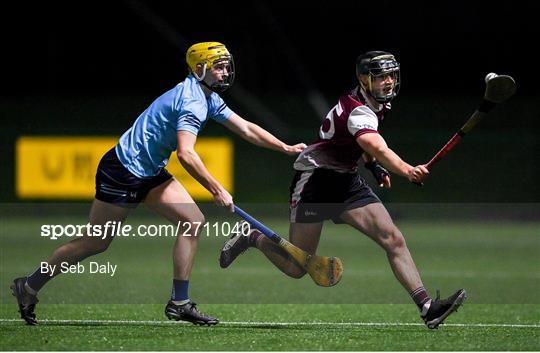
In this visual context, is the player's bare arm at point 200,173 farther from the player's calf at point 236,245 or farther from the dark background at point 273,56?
the dark background at point 273,56

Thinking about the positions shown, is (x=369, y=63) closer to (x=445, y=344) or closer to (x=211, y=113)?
(x=211, y=113)

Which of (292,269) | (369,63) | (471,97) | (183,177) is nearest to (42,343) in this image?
(292,269)

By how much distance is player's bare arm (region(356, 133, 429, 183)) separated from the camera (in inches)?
268

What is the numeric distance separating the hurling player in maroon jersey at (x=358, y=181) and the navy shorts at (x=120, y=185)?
3.03 ft

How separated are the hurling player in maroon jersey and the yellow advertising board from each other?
31.1 feet

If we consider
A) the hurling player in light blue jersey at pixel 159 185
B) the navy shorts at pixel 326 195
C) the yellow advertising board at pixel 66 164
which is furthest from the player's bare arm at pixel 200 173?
the yellow advertising board at pixel 66 164

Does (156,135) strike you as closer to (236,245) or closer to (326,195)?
(236,245)

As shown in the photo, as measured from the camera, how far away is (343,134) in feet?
24.2

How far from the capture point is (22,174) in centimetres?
1744

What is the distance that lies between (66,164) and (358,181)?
10.4 meters

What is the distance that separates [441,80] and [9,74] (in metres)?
7.42

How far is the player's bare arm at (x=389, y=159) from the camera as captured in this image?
681 cm

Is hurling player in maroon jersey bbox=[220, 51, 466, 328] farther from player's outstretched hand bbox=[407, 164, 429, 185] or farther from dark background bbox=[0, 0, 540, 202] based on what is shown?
dark background bbox=[0, 0, 540, 202]

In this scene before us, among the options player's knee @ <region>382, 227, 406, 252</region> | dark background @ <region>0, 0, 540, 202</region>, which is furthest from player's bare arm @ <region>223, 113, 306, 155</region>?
dark background @ <region>0, 0, 540, 202</region>
